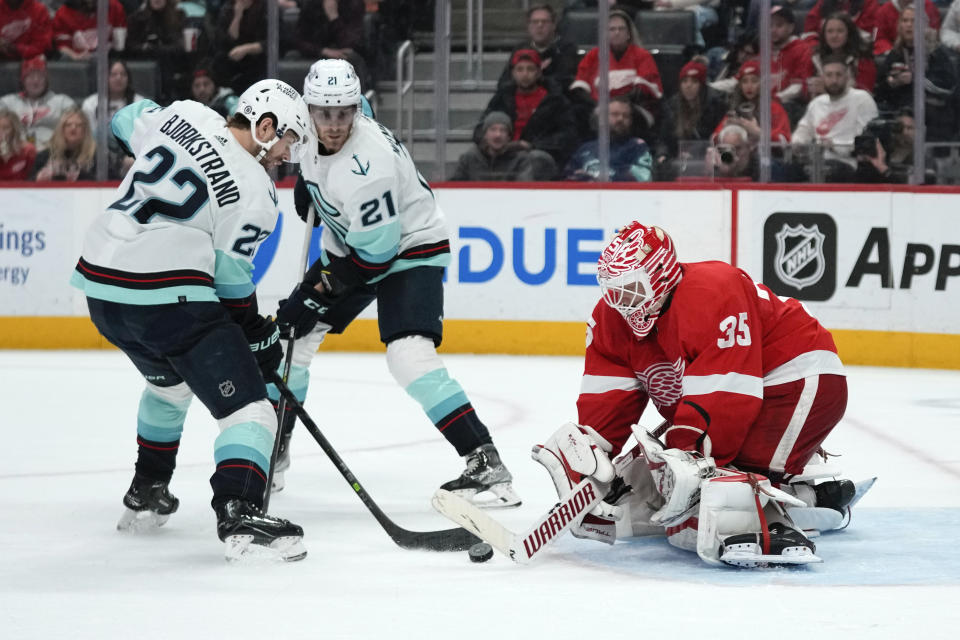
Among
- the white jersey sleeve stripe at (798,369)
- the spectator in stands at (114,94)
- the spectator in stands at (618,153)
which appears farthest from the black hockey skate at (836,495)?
the spectator in stands at (114,94)

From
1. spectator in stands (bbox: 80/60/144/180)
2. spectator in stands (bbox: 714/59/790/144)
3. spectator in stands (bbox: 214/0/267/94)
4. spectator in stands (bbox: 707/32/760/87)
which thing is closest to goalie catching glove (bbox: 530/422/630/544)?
spectator in stands (bbox: 714/59/790/144)

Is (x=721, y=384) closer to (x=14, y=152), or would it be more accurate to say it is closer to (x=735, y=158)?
(x=735, y=158)

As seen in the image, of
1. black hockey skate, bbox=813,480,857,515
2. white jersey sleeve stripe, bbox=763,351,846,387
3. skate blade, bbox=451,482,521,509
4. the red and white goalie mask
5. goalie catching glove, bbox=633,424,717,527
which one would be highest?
the red and white goalie mask

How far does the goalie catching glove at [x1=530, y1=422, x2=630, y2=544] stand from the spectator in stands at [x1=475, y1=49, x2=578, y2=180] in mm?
4136

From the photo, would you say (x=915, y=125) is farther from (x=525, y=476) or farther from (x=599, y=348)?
(x=599, y=348)

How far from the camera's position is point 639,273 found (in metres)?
3.10

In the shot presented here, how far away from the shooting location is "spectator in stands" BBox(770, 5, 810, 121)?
23.2ft

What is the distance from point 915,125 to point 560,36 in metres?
1.81

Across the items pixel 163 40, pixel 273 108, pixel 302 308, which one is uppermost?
pixel 163 40

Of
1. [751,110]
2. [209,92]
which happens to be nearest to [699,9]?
[751,110]

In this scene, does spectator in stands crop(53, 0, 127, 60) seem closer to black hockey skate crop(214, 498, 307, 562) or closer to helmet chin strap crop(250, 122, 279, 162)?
helmet chin strap crop(250, 122, 279, 162)

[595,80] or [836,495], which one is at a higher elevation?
[595,80]

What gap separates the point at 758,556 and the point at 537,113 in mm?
4638

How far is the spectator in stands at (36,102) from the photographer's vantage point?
25.2ft
